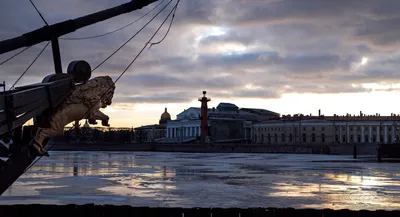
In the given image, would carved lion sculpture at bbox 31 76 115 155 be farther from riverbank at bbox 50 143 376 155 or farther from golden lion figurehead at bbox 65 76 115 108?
riverbank at bbox 50 143 376 155

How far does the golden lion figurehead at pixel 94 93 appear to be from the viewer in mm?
8359

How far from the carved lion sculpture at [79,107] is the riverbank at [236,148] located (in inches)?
3165

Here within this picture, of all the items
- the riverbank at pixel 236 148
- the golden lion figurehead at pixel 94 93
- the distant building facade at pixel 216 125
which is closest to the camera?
the golden lion figurehead at pixel 94 93

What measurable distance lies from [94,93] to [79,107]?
30 centimetres

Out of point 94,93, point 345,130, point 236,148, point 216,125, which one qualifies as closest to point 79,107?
point 94,93

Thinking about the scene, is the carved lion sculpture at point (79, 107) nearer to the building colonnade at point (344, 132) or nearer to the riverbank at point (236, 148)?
the riverbank at point (236, 148)

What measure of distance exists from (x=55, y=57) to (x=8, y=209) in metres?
3.57

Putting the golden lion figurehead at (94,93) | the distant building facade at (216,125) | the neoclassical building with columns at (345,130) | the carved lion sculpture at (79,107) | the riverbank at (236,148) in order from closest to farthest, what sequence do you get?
the carved lion sculpture at (79,107) → the golden lion figurehead at (94,93) → the riverbank at (236,148) → the neoclassical building with columns at (345,130) → the distant building facade at (216,125)

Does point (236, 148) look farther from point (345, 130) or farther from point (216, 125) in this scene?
point (345, 130)

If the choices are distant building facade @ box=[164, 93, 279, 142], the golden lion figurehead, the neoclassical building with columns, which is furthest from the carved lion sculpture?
distant building facade @ box=[164, 93, 279, 142]

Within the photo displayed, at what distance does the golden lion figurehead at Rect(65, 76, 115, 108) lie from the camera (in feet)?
27.4

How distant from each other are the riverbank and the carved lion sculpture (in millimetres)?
80384

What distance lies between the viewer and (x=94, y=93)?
8.47 meters

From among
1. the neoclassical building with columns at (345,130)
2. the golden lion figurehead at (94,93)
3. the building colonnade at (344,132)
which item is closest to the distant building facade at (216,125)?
the neoclassical building with columns at (345,130)
